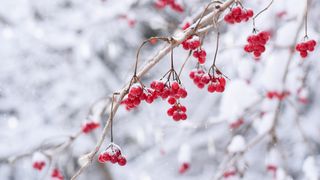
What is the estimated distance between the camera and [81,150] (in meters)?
6.42

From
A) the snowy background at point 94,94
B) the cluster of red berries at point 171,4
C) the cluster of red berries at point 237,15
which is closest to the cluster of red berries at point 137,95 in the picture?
the cluster of red berries at point 237,15

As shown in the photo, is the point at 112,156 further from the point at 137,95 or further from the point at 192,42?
the point at 192,42

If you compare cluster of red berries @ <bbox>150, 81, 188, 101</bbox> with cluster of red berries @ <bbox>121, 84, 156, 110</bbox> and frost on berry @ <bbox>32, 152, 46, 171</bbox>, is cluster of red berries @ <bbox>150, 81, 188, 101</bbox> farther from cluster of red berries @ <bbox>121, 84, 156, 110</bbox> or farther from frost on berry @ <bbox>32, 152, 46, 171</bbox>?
frost on berry @ <bbox>32, 152, 46, 171</bbox>

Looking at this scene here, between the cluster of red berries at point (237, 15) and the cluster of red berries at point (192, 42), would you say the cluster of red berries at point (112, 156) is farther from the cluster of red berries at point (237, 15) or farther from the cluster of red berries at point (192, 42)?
the cluster of red berries at point (237, 15)

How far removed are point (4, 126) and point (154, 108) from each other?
206 centimetres

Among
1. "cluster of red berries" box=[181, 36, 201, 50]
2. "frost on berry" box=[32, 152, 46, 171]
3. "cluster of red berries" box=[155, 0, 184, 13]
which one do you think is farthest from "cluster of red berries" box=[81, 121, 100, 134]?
"cluster of red berries" box=[181, 36, 201, 50]

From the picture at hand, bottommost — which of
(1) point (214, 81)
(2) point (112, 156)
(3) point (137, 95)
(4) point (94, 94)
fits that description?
(2) point (112, 156)

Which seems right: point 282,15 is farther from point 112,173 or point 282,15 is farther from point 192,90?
point 112,173

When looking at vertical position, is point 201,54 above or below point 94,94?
below

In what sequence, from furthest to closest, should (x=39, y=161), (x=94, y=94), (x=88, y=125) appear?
1. (x=94, y=94)
2. (x=39, y=161)
3. (x=88, y=125)

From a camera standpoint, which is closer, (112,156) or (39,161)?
(112,156)

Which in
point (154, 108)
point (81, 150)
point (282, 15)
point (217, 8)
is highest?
point (154, 108)

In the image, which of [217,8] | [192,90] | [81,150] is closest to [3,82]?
[81,150]

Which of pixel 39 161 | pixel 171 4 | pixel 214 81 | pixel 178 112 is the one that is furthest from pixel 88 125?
pixel 214 81
